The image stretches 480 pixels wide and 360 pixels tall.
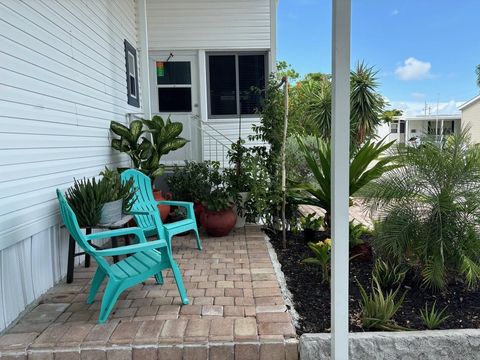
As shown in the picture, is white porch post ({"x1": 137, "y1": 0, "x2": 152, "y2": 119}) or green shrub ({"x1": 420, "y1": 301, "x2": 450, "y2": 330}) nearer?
green shrub ({"x1": 420, "y1": 301, "x2": 450, "y2": 330})

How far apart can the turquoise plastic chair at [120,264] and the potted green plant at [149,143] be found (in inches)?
82.5

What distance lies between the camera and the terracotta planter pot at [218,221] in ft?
15.1

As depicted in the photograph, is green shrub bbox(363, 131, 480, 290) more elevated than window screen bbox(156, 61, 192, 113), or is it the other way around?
window screen bbox(156, 61, 192, 113)

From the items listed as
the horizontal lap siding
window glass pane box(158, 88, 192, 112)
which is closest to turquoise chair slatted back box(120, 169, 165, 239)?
Result: window glass pane box(158, 88, 192, 112)

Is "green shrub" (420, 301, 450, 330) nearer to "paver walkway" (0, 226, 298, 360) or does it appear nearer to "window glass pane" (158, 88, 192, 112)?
"paver walkway" (0, 226, 298, 360)

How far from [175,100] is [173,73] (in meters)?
0.50

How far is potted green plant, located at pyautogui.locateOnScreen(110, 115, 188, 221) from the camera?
472 centimetres

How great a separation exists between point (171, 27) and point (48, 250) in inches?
189

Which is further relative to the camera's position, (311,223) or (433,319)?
(311,223)

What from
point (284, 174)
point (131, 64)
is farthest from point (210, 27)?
point (284, 174)

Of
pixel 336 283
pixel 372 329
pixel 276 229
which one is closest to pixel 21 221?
pixel 336 283

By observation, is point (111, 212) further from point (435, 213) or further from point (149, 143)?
point (435, 213)

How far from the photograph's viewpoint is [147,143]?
482cm

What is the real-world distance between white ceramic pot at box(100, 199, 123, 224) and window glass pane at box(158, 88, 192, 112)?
12.5 feet
